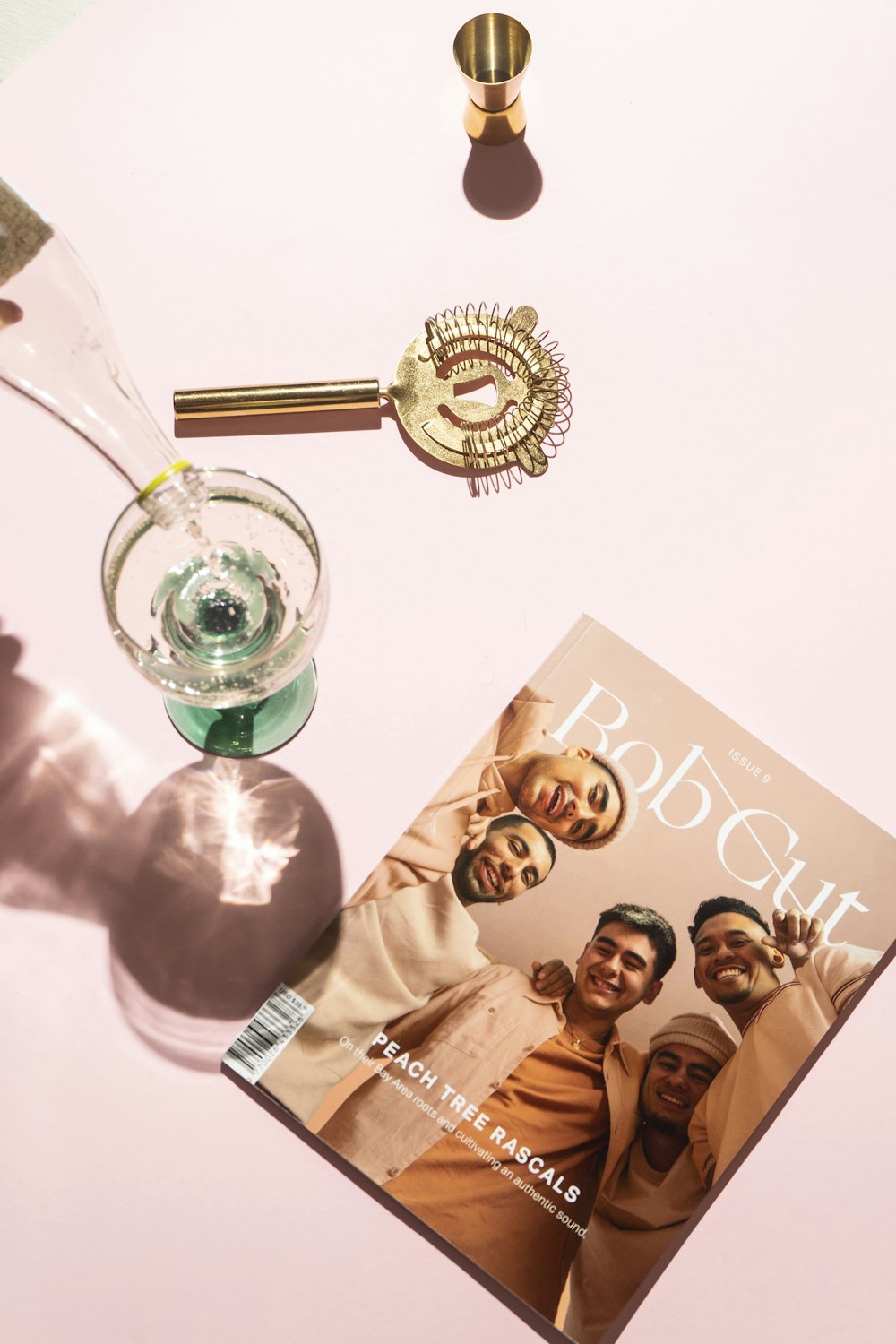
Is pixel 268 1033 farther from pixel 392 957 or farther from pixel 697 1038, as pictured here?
pixel 697 1038

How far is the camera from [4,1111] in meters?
0.78

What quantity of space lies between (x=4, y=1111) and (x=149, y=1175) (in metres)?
0.10

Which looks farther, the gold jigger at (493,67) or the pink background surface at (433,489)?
the gold jigger at (493,67)

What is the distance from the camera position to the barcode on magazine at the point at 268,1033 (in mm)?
766

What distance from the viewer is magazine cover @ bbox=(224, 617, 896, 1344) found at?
2.48 ft

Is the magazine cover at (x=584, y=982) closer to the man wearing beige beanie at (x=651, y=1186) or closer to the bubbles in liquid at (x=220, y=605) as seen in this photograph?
the man wearing beige beanie at (x=651, y=1186)

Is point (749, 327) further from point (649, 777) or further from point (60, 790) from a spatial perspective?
point (60, 790)

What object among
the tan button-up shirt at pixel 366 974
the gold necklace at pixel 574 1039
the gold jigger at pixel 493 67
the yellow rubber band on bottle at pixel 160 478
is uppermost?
the gold jigger at pixel 493 67

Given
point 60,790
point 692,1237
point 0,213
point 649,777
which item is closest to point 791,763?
point 649,777

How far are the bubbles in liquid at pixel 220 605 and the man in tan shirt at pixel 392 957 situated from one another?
19cm

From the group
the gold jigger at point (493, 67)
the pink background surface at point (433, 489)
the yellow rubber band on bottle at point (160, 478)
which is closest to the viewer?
the yellow rubber band on bottle at point (160, 478)

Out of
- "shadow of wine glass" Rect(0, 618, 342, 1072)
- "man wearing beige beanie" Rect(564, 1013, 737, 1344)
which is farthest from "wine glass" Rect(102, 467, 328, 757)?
"man wearing beige beanie" Rect(564, 1013, 737, 1344)

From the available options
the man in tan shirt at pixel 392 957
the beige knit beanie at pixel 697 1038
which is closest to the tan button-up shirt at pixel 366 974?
the man in tan shirt at pixel 392 957

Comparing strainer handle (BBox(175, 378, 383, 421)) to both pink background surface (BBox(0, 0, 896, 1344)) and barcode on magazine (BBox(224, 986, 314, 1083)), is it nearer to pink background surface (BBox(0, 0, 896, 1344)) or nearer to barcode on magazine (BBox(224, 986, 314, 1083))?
pink background surface (BBox(0, 0, 896, 1344))
